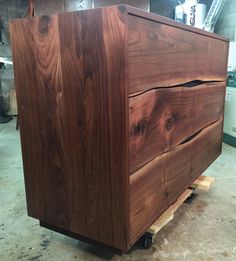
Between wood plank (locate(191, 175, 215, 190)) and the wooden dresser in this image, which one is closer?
the wooden dresser

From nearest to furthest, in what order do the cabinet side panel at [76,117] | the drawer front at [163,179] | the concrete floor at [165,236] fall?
the cabinet side panel at [76,117]
the drawer front at [163,179]
the concrete floor at [165,236]

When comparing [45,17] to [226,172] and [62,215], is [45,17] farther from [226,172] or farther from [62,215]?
[226,172]

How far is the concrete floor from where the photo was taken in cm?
151

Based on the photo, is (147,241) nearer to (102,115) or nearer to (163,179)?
(163,179)

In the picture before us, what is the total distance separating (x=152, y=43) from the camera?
115cm

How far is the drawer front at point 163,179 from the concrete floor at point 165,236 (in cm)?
27

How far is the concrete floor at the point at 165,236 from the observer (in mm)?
1506

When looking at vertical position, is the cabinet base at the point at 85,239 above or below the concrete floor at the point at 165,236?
above

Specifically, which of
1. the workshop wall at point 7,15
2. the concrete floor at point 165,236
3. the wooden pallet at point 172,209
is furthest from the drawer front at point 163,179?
the workshop wall at point 7,15

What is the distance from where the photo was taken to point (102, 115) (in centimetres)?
108

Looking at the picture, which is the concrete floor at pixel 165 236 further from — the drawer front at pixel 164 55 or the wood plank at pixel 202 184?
the drawer front at pixel 164 55

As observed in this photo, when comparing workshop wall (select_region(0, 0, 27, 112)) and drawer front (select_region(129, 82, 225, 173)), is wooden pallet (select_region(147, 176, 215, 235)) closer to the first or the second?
drawer front (select_region(129, 82, 225, 173))

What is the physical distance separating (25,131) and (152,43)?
726 mm

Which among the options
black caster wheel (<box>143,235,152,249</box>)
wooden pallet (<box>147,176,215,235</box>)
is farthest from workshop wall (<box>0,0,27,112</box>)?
black caster wheel (<box>143,235,152,249</box>)
